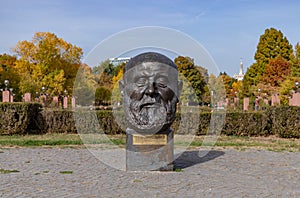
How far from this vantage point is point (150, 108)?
8781 millimetres

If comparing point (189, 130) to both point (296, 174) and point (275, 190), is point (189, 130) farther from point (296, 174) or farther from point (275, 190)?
point (275, 190)

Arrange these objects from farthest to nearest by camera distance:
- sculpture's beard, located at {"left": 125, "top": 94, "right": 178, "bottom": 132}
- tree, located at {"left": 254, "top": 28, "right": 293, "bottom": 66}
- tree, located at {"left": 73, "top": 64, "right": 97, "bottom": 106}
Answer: tree, located at {"left": 254, "top": 28, "right": 293, "bottom": 66}, tree, located at {"left": 73, "top": 64, "right": 97, "bottom": 106}, sculpture's beard, located at {"left": 125, "top": 94, "right": 178, "bottom": 132}

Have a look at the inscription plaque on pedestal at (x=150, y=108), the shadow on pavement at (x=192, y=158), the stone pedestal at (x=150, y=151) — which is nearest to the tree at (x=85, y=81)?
the inscription plaque on pedestal at (x=150, y=108)

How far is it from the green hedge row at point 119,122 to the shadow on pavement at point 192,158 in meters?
4.47

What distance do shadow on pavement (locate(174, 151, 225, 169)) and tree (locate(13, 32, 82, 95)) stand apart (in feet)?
127

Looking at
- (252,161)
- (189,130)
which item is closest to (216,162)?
(252,161)

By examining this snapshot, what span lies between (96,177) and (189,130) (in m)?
9.62

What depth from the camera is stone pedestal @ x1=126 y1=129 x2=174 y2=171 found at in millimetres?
8836

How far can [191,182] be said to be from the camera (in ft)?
25.7

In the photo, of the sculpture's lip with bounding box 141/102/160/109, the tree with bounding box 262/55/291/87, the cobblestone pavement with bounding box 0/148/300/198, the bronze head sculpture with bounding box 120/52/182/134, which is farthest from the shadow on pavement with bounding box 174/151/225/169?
the tree with bounding box 262/55/291/87

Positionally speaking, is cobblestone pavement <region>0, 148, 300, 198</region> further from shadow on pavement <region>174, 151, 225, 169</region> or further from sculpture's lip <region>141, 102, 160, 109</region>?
sculpture's lip <region>141, 102, 160, 109</region>

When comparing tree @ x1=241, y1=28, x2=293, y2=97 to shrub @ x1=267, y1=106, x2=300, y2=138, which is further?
tree @ x1=241, y1=28, x2=293, y2=97

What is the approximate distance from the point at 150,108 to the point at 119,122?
8.97 metres

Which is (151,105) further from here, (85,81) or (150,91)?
(85,81)
